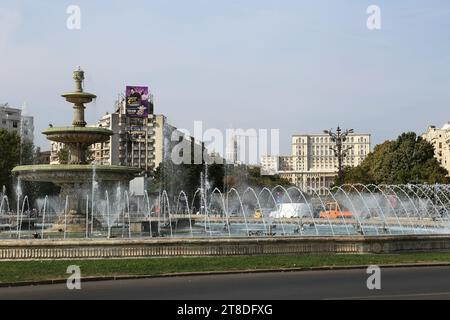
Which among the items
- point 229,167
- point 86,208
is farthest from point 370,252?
point 229,167

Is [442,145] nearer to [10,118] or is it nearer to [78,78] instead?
[10,118]

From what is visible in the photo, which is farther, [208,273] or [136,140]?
[136,140]

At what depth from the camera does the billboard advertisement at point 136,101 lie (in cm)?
12825

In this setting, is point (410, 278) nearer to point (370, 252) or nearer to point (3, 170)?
point (370, 252)

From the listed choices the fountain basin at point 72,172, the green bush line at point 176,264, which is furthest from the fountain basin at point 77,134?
the green bush line at point 176,264

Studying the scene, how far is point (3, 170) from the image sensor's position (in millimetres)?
69188

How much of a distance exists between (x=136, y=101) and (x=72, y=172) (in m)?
103

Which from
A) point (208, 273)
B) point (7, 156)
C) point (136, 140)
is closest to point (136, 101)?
point (136, 140)

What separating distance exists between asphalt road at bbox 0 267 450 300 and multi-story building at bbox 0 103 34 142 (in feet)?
391

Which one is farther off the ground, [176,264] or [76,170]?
[76,170]

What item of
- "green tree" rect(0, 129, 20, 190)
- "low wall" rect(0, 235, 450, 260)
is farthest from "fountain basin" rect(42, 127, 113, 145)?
"green tree" rect(0, 129, 20, 190)

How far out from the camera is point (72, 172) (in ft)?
91.7

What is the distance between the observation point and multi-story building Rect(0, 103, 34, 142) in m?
132

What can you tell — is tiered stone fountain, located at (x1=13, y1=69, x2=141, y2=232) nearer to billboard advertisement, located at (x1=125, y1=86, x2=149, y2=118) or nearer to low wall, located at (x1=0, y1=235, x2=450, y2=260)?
low wall, located at (x1=0, y1=235, x2=450, y2=260)
